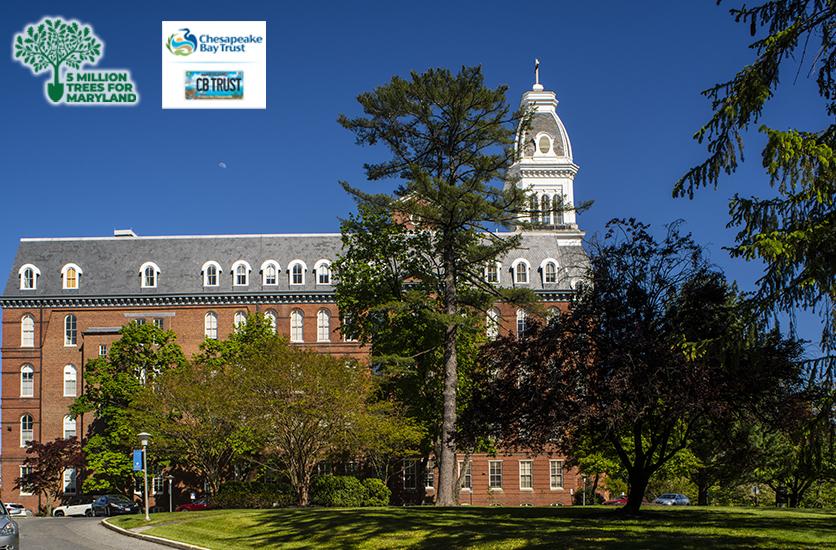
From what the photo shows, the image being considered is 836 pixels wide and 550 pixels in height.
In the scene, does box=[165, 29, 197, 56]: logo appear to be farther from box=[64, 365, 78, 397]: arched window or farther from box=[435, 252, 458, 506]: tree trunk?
box=[64, 365, 78, 397]: arched window

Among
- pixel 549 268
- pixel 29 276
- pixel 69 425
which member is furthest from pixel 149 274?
pixel 549 268

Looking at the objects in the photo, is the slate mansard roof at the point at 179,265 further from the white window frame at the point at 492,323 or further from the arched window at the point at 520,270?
the white window frame at the point at 492,323

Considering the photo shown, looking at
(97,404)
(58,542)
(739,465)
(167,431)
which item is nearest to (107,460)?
(97,404)

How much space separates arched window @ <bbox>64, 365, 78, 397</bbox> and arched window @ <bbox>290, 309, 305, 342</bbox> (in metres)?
15.5

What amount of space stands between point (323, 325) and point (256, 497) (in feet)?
97.3

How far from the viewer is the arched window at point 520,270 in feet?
247

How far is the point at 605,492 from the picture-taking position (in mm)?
67875

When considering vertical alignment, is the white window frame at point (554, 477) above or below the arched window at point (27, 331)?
below

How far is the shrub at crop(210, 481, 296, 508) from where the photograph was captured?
1742 inches

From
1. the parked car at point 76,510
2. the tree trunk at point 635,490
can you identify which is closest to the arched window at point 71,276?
the parked car at point 76,510

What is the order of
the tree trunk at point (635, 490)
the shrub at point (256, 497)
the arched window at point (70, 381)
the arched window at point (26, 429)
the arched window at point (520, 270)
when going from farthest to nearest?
the arched window at point (520, 270)
the arched window at point (70, 381)
the arched window at point (26, 429)
the shrub at point (256, 497)
the tree trunk at point (635, 490)

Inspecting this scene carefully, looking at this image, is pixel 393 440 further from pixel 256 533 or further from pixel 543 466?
pixel 543 466

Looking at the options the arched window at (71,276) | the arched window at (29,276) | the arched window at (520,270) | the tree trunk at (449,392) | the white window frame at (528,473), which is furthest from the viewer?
the arched window at (520,270)

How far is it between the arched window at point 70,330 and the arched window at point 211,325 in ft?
30.1
